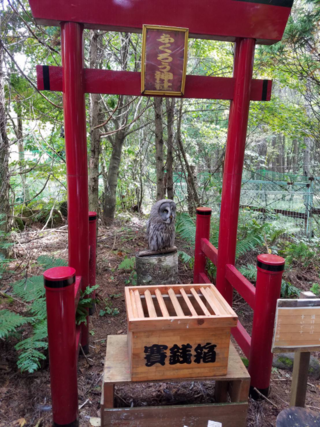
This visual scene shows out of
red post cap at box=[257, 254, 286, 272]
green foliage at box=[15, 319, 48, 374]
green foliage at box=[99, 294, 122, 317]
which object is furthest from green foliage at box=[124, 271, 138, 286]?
red post cap at box=[257, 254, 286, 272]

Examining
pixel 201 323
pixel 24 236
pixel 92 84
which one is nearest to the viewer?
pixel 201 323

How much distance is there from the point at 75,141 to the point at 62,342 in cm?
139

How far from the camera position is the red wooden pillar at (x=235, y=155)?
2465 millimetres

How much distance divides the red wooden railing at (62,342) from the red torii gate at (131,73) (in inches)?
2.8

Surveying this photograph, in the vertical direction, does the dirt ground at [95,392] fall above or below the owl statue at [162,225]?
below

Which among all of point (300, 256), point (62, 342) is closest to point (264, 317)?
point (62, 342)

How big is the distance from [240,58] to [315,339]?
2.14 metres

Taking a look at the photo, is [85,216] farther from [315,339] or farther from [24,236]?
[24,236]

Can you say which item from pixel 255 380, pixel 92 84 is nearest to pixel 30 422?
pixel 255 380

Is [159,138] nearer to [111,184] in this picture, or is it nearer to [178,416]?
[111,184]

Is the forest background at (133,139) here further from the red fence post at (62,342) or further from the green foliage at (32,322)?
the red fence post at (62,342)

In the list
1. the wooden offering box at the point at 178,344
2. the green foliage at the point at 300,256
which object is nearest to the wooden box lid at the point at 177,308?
the wooden offering box at the point at 178,344

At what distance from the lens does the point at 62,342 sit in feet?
5.65

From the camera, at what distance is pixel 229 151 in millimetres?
2617
